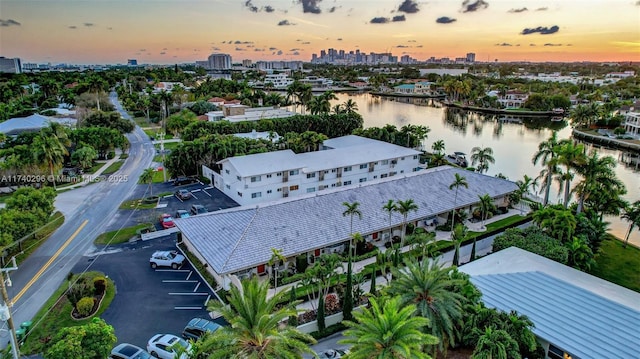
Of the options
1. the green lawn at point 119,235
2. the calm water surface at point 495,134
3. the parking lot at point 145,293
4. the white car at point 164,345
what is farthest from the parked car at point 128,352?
the calm water surface at point 495,134

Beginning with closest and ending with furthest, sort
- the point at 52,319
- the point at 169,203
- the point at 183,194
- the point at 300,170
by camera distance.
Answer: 1. the point at 52,319
2. the point at 169,203
3. the point at 183,194
4. the point at 300,170

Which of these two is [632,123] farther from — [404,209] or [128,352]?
[128,352]

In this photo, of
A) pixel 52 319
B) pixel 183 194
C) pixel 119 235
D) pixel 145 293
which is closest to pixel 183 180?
pixel 183 194

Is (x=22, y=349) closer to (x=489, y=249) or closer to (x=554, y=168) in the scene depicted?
(x=489, y=249)

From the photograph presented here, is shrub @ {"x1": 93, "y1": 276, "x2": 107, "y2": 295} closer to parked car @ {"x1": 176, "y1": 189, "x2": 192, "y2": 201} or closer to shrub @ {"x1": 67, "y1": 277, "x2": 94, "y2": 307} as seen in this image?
shrub @ {"x1": 67, "y1": 277, "x2": 94, "y2": 307}

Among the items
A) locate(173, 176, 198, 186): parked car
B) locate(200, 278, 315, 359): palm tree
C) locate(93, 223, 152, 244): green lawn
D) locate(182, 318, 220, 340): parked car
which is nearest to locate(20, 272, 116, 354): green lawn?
locate(182, 318, 220, 340): parked car

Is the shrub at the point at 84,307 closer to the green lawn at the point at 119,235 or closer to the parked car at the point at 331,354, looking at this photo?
the green lawn at the point at 119,235
